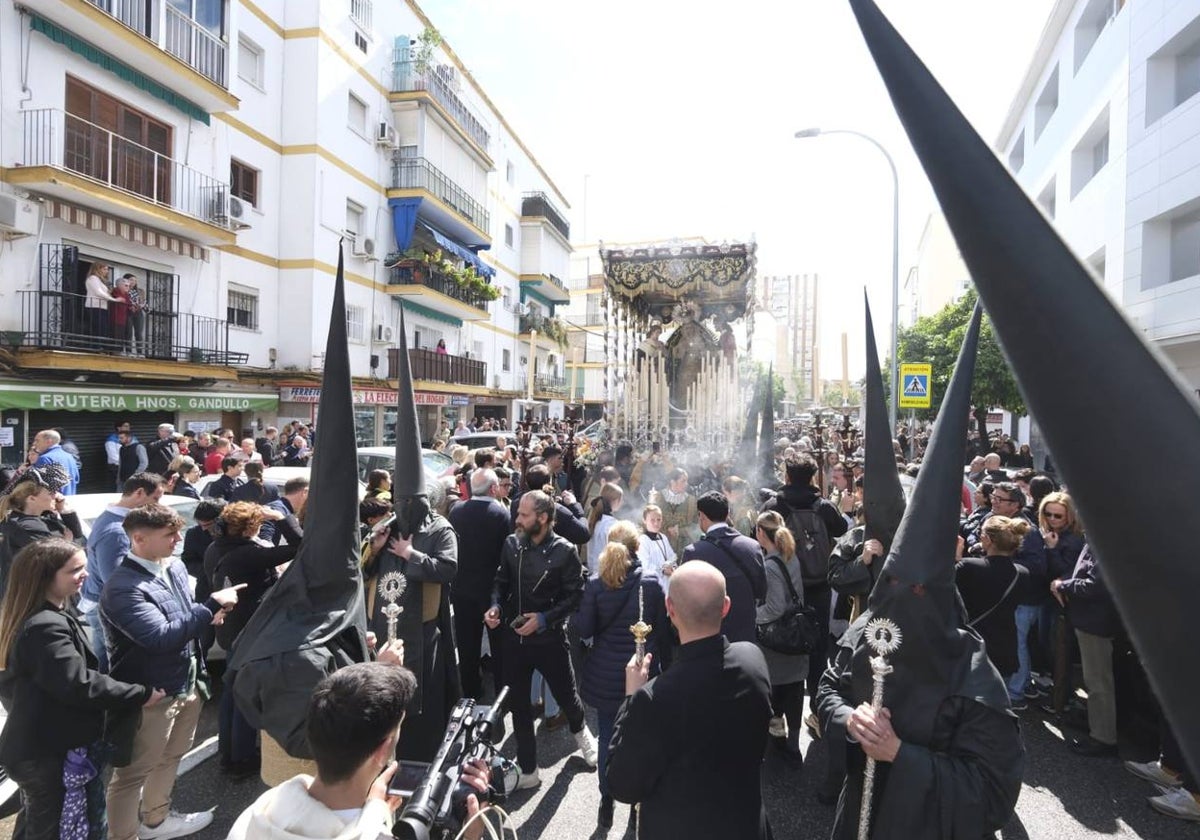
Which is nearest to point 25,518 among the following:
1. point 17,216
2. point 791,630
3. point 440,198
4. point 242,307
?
point 791,630

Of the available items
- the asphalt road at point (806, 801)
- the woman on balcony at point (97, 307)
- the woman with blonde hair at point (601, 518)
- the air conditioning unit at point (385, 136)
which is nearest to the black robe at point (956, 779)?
the asphalt road at point (806, 801)

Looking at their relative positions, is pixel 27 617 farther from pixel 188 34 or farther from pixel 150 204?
pixel 188 34

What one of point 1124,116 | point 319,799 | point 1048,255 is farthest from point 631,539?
point 1124,116

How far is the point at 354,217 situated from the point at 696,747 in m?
23.0

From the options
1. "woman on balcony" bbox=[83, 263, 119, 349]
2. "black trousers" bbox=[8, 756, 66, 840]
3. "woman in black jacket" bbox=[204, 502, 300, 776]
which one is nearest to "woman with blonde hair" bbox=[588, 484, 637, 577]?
"woman in black jacket" bbox=[204, 502, 300, 776]

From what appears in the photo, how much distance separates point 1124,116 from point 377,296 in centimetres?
2092

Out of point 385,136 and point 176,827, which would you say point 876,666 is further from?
point 385,136

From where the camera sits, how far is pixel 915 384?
1177cm

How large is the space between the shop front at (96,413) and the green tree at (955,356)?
17935 mm

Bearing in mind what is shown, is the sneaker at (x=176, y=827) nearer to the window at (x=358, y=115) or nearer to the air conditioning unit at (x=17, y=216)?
the air conditioning unit at (x=17, y=216)

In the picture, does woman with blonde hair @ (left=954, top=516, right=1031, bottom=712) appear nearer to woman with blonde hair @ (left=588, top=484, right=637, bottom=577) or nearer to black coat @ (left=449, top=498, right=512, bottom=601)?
woman with blonde hair @ (left=588, top=484, right=637, bottom=577)

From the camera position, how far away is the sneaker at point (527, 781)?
178 inches

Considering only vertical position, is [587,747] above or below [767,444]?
below

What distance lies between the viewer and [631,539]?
467 cm
